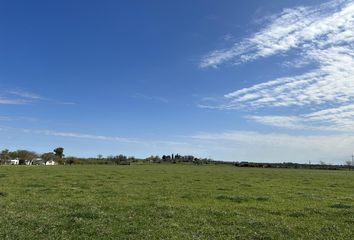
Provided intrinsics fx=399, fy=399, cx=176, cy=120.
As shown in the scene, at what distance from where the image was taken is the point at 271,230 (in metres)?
18.1

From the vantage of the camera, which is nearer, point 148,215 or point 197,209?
point 148,215

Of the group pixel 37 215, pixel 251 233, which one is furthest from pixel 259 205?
pixel 37 215

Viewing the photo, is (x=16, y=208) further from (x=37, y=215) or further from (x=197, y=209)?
(x=197, y=209)

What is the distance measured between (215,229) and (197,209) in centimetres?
619

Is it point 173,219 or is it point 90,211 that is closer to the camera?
point 173,219

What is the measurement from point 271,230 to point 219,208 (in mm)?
7204

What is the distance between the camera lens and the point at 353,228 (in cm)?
1919

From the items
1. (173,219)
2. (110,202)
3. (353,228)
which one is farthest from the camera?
(110,202)

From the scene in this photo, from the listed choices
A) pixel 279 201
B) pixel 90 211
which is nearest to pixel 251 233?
pixel 90 211

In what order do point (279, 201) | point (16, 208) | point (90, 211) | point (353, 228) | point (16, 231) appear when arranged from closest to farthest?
point (16, 231), point (353, 228), point (90, 211), point (16, 208), point (279, 201)

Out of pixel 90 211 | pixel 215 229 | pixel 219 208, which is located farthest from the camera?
pixel 219 208

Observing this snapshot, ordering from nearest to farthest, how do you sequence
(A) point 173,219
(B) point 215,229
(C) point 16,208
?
(B) point 215,229 < (A) point 173,219 < (C) point 16,208

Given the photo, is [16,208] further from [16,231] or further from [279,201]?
[279,201]

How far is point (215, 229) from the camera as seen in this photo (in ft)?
59.2
